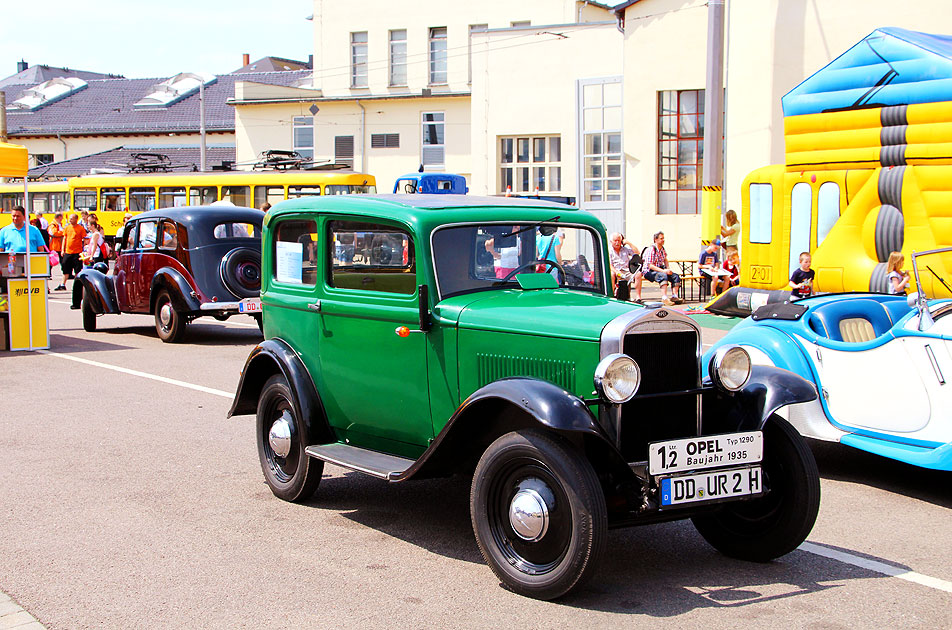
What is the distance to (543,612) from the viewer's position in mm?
4238

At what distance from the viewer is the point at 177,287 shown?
13.5 m

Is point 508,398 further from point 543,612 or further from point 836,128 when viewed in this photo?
point 836,128

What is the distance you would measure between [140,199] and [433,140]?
14612mm

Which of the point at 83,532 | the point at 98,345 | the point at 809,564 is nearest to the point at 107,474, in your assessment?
the point at 83,532

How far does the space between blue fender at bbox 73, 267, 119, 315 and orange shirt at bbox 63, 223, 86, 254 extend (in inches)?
252

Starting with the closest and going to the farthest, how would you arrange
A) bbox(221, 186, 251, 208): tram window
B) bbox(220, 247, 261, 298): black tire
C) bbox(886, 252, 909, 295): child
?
bbox(886, 252, 909, 295): child → bbox(220, 247, 261, 298): black tire → bbox(221, 186, 251, 208): tram window

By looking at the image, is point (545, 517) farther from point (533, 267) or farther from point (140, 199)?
point (140, 199)

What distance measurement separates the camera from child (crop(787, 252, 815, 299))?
15.3m

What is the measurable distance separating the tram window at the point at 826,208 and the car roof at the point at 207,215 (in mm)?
8706

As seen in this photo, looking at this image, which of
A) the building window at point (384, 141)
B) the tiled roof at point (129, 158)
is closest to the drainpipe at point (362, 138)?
the building window at point (384, 141)

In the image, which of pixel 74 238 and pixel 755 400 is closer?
pixel 755 400

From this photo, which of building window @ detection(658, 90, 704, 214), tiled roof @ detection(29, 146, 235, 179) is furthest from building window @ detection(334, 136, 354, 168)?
building window @ detection(658, 90, 704, 214)

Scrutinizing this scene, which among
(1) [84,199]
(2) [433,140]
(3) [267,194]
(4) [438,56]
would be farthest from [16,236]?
(4) [438,56]

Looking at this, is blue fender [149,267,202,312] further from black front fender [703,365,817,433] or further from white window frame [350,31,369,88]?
white window frame [350,31,369,88]
